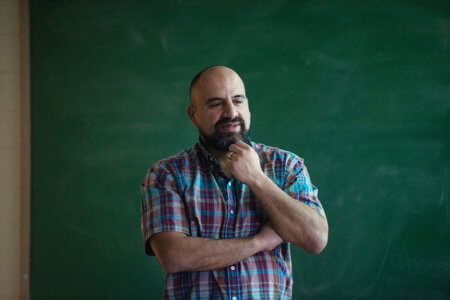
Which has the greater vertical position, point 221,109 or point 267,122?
point 267,122

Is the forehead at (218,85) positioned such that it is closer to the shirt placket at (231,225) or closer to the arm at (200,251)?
the shirt placket at (231,225)

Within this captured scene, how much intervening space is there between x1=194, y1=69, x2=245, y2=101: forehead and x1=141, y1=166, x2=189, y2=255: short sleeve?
1.24 ft

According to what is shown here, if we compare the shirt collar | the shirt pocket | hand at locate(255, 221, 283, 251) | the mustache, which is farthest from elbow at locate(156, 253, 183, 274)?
the mustache

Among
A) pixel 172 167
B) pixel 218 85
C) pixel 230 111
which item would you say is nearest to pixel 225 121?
pixel 230 111

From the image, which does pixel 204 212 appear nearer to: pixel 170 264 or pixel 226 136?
pixel 170 264

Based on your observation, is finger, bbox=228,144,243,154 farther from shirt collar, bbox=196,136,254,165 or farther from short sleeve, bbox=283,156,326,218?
short sleeve, bbox=283,156,326,218

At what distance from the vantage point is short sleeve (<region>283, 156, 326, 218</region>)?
1444 millimetres

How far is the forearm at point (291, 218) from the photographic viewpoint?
134 cm

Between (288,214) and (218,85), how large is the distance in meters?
0.61

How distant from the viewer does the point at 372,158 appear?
7.38ft

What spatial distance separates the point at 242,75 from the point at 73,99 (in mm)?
1135

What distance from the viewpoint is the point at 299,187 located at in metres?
1.47

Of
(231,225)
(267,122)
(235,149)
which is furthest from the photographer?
(267,122)

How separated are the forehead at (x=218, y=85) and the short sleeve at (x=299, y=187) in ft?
1.26
